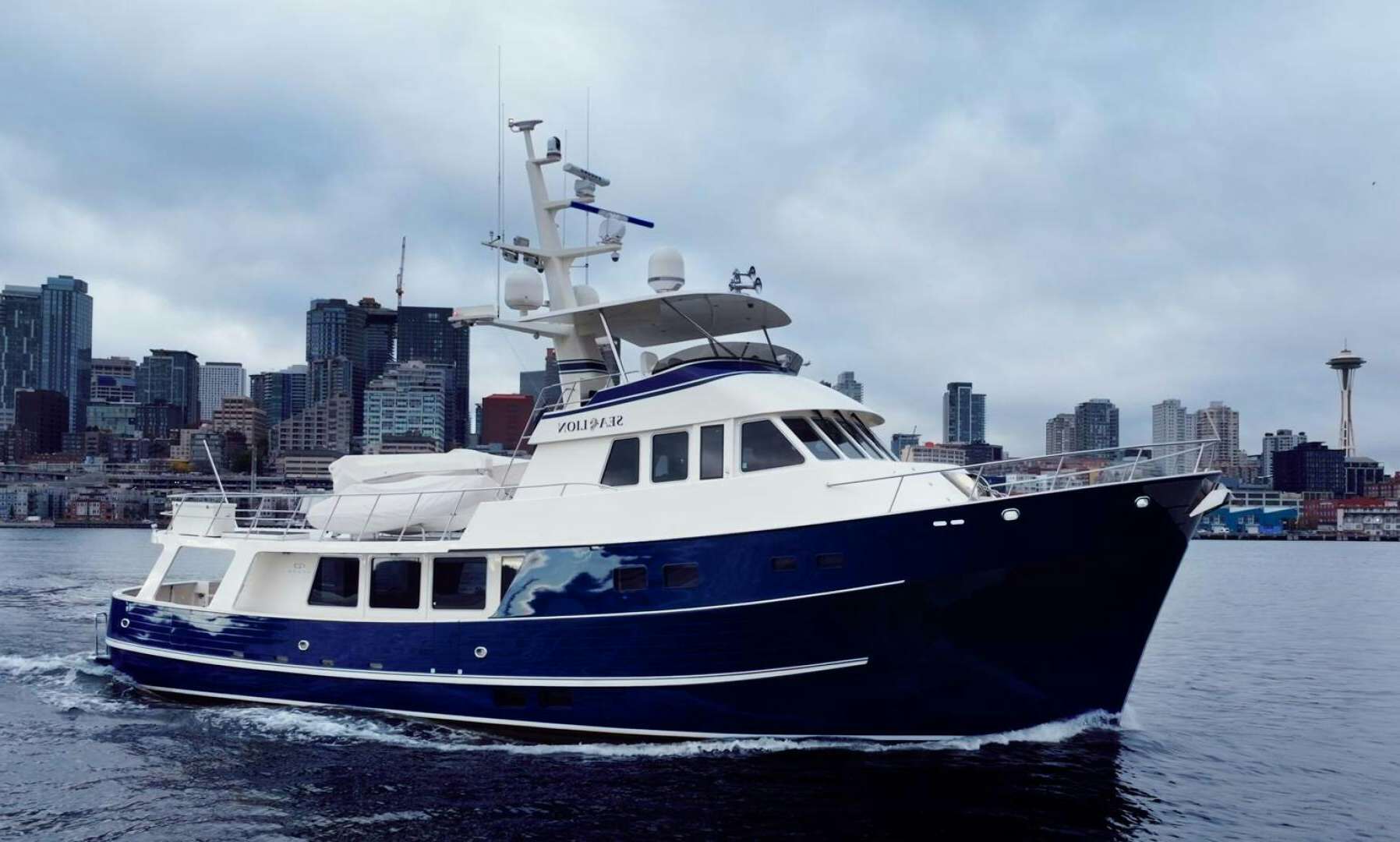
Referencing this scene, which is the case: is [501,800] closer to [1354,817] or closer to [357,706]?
[357,706]

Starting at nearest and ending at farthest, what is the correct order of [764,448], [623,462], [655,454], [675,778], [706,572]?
[675,778] < [706,572] < [764,448] < [655,454] < [623,462]

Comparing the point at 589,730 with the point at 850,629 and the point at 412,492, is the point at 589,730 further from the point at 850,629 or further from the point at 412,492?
the point at 412,492

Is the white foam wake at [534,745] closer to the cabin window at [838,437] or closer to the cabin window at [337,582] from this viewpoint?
the cabin window at [337,582]

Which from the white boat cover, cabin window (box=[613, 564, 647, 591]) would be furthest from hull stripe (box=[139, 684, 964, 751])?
the white boat cover

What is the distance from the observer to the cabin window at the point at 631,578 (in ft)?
38.0

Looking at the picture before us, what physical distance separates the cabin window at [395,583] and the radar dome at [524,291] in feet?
13.9

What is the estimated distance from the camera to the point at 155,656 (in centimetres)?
1505

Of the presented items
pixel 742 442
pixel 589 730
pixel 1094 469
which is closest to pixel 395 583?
pixel 589 730

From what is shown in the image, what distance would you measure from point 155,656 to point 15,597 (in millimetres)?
22356

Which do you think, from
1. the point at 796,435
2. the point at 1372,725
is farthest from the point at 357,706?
the point at 1372,725

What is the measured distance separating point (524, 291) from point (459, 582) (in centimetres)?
469

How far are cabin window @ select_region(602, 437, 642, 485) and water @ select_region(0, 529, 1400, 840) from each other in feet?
10.2

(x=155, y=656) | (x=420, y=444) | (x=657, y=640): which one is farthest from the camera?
(x=420, y=444)

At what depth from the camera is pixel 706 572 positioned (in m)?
11.3
